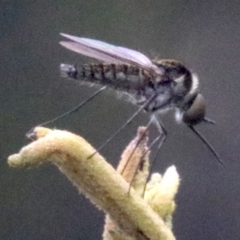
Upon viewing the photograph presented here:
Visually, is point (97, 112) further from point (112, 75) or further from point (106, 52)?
point (106, 52)

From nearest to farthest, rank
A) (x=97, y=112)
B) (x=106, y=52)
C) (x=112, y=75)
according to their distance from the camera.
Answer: (x=106, y=52) < (x=112, y=75) < (x=97, y=112)

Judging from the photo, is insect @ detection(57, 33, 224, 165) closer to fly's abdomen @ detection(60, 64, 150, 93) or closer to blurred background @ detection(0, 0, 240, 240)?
fly's abdomen @ detection(60, 64, 150, 93)

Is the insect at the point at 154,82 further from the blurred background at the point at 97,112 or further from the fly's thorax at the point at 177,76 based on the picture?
the blurred background at the point at 97,112

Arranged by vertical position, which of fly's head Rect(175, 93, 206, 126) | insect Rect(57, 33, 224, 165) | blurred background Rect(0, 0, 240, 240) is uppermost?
insect Rect(57, 33, 224, 165)

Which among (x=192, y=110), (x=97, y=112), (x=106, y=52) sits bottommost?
(x=97, y=112)

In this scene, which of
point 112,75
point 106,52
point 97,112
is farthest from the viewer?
point 97,112

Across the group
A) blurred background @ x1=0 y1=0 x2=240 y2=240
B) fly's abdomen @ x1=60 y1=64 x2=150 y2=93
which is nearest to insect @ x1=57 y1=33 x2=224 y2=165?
fly's abdomen @ x1=60 y1=64 x2=150 y2=93

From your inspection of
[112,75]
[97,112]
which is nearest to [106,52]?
[112,75]

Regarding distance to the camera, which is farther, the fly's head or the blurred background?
the blurred background
